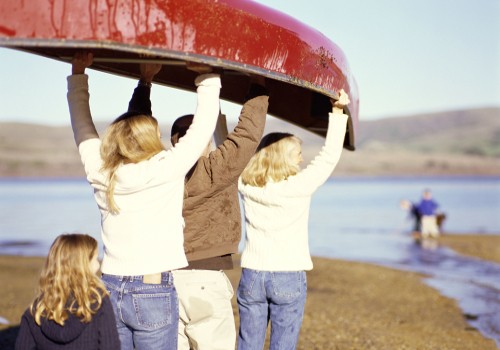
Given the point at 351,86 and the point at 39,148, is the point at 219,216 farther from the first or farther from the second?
the point at 39,148

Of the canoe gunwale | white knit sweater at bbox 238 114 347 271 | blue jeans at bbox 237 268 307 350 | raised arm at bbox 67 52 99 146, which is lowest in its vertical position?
blue jeans at bbox 237 268 307 350

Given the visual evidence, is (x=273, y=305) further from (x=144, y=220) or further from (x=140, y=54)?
(x=140, y=54)

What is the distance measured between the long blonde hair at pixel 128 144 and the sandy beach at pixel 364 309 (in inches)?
187

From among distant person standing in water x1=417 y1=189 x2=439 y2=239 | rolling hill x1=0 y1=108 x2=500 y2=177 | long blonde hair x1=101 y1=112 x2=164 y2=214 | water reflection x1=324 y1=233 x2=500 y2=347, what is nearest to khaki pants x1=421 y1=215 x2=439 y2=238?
distant person standing in water x1=417 y1=189 x2=439 y2=239

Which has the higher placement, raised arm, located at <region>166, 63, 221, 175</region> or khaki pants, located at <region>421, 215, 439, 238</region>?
raised arm, located at <region>166, 63, 221, 175</region>

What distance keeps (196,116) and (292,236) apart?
1.22 m

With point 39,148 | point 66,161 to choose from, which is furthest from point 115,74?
point 39,148

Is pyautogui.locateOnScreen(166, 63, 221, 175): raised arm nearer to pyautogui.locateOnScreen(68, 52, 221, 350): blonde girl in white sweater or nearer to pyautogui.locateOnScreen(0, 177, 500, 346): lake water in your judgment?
pyautogui.locateOnScreen(68, 52, 221, 350): blonde girl in white sweater

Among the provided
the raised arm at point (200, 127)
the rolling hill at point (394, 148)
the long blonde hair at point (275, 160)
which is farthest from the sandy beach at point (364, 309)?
the rolling hill at point (394, 148)

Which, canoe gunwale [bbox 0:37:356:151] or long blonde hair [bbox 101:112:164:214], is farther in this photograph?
long blonde hair [bbox 101:112:164:214]

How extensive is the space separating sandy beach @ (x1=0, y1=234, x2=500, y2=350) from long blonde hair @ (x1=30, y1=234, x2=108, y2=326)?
4.57 metres

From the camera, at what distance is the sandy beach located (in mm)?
8570

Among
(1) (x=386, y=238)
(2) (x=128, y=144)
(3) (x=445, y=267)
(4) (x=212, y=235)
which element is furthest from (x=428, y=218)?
(2) (x=128, y=144)

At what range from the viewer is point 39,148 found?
147m
